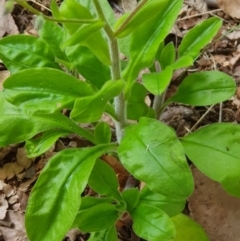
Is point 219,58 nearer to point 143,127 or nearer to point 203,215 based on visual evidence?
point 203,215

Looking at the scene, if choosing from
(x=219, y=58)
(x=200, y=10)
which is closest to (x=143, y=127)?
(x=219, y=58)

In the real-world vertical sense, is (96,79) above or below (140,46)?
below

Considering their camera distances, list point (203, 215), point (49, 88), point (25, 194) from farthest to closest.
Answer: point (25, 194) < point (203, 215) < point (49, 88)

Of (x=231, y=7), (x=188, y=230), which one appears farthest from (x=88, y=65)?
(x=231, y=7)

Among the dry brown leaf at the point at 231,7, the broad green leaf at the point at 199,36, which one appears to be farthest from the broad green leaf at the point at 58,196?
the dry brown leaf at the point at 231,7

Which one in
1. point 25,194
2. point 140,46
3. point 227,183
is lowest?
point 25,194

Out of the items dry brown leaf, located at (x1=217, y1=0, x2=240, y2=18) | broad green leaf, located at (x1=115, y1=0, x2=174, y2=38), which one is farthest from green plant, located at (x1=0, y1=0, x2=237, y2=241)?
dry brown leaf, located at (x1=217, y1=0, x2=240, y2=18)

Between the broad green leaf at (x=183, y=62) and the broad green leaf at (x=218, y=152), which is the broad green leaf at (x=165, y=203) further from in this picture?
the broad green leaf at (x=183, y=62)

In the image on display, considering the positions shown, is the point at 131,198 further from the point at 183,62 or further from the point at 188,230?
the point at 183,62
